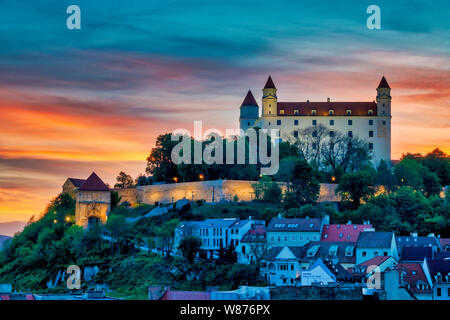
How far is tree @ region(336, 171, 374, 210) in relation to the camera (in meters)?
82.1

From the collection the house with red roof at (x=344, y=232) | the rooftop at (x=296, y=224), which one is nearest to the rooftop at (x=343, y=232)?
the house with red roof at (x=344, y=232)

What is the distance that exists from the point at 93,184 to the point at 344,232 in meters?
30.6

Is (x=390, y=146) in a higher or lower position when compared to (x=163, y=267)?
higher

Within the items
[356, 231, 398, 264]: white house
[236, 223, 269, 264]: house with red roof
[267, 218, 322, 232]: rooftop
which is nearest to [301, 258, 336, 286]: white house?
[356, 231, 398, 264]: white house

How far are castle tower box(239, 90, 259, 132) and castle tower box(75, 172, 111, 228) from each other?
2561 cm

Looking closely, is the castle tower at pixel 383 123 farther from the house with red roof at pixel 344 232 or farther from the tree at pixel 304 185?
the house with red roof at pixel 344 232

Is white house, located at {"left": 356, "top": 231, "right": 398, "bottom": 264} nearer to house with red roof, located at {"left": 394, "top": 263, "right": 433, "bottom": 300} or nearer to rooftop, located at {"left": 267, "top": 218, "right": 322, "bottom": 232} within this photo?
rooftop, located at {"left": 267, "top": 218, "right": 322, "bottom": 232}

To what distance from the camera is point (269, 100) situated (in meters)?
110

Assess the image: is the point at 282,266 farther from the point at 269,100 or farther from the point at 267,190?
the point at 269,100
